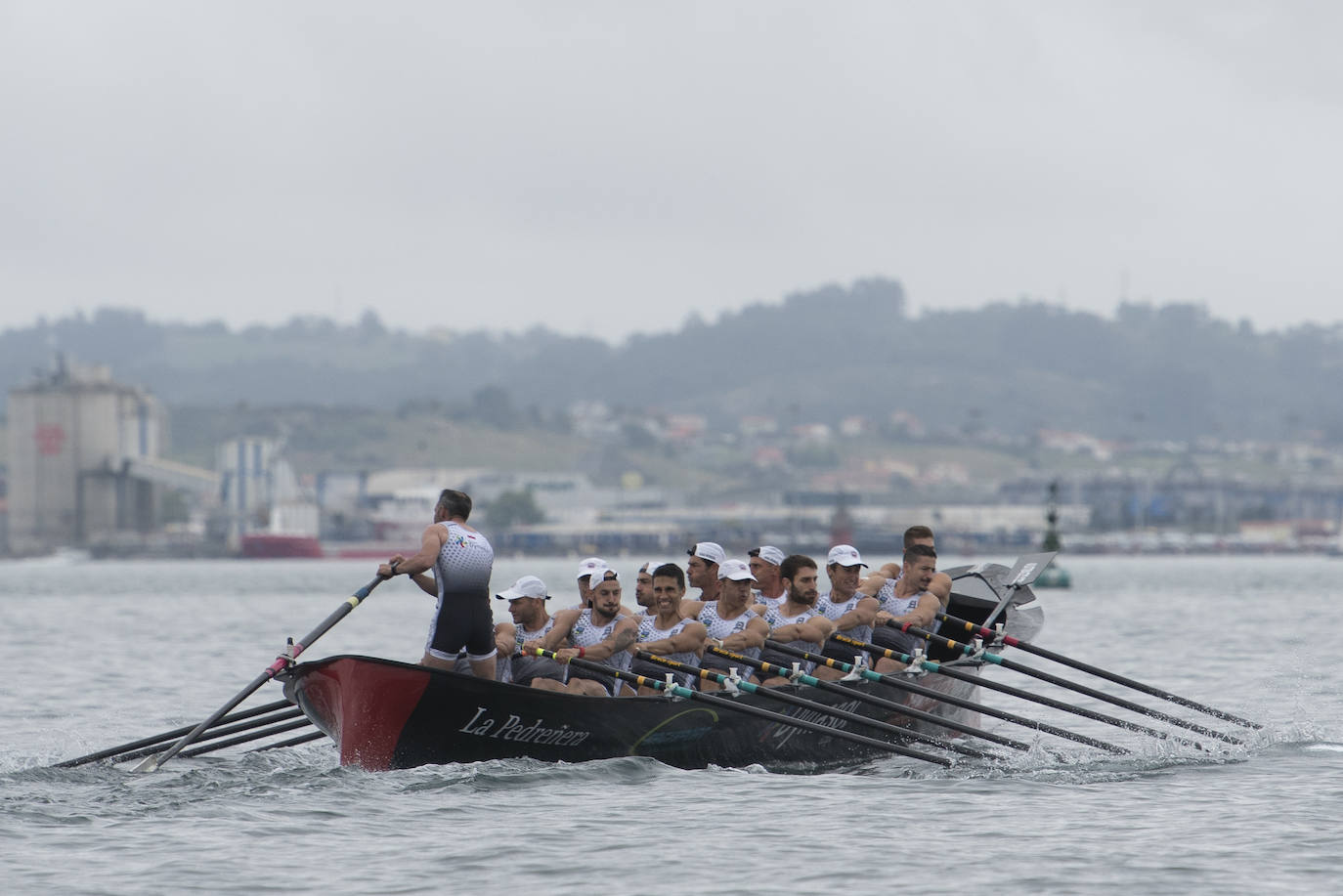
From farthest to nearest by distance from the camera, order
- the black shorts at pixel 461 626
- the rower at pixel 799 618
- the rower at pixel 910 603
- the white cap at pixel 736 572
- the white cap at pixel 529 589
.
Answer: the rower at pixel 910 603 < the rower at pixel 799 618 < the white cap at pixel 736 572 < the white cap at pixel 529 589 < the black shorts at pixel 461 626

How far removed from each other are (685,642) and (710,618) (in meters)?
0.79

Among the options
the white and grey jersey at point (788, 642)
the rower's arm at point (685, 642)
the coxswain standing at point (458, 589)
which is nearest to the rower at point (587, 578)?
the rower's arm at point (685, 642)

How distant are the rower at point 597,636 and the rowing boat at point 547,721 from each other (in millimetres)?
585

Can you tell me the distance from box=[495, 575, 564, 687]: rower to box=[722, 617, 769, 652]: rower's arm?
5.83ft

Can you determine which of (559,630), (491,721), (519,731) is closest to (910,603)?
(559,630)

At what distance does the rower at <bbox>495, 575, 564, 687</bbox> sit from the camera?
62.2ft

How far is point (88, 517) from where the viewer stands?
170 metres

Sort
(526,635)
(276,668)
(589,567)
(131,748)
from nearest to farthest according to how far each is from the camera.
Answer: (276,668) < (131,748) < (526,635) < (589,567)

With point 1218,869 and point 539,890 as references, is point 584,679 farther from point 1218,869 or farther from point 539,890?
point 1218,869

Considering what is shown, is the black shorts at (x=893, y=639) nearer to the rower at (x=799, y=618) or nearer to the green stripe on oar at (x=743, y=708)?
the rower at (x=799, y=618)

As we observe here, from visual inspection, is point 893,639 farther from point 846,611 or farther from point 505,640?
point 505,640

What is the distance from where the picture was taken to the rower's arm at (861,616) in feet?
68.5

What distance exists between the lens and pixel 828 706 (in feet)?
63.9

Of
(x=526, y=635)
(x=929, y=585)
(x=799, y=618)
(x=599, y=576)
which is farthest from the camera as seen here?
(x=929, y=585)
